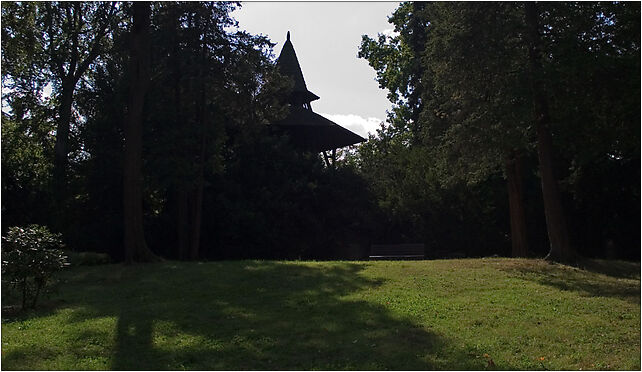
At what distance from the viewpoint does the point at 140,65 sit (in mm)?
17047

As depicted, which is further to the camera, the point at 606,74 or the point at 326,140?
the point at 326,140

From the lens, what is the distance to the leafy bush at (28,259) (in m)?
10.6

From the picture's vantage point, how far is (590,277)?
47.9 feet

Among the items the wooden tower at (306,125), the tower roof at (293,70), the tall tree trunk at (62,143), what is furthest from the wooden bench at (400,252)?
the tower roof at (293,70)

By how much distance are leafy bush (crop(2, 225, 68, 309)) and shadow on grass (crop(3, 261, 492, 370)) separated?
94cm

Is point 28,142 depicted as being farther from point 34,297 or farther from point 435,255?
point 435,255

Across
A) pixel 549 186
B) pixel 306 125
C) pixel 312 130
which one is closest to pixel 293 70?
pixel 312 130

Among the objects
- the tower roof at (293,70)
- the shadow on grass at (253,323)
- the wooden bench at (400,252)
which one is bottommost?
the shadow on grass at (253,323)

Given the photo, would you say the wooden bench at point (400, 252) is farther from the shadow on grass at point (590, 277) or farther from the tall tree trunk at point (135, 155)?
the tall tree trunk at point (135, 155)

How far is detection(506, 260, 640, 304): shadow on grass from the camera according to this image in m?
12.6

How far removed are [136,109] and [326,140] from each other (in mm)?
18182

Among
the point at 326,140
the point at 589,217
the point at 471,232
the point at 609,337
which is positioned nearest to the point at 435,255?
the point at 471,232

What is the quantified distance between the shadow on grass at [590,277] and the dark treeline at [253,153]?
1.17 metres

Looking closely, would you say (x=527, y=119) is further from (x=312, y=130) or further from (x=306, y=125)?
(x=312, y=130)
